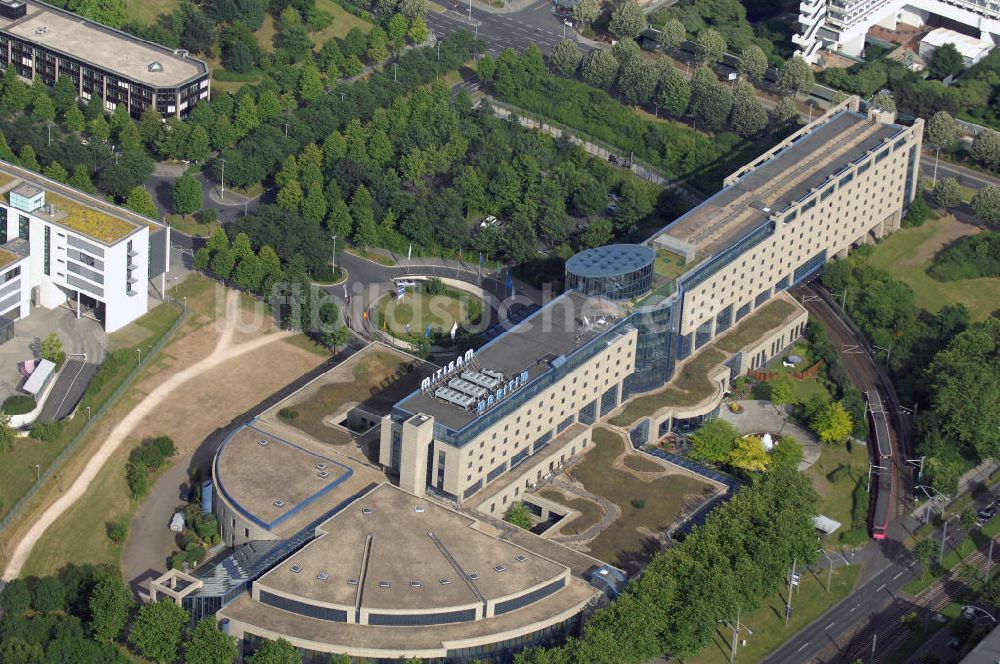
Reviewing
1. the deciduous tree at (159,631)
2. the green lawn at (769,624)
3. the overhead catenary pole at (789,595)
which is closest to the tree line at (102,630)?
the deciduous tree at (159,631)

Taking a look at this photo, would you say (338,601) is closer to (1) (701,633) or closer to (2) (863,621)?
(1) (701,633)

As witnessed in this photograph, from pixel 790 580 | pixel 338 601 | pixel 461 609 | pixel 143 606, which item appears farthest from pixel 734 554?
pixel 143 606

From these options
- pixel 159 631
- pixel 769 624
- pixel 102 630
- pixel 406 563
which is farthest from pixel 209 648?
pixel 769 624

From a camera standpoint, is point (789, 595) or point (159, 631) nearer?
point (159, 631)

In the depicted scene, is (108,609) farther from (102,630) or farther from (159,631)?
(159,631)

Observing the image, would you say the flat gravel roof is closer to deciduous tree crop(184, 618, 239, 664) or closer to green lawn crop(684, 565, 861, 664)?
deciduous tree crop(184, 618, 239, 664)

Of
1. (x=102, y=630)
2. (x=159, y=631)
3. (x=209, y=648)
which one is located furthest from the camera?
(x=102, y=630)

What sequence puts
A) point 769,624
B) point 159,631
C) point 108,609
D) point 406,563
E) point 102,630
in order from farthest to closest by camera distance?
point 769,624
point 406,563
point 108,609
point 102,630
point 159,631

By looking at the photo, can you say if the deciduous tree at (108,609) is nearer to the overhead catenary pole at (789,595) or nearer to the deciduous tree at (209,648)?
the deciduous tree at (209,648)
